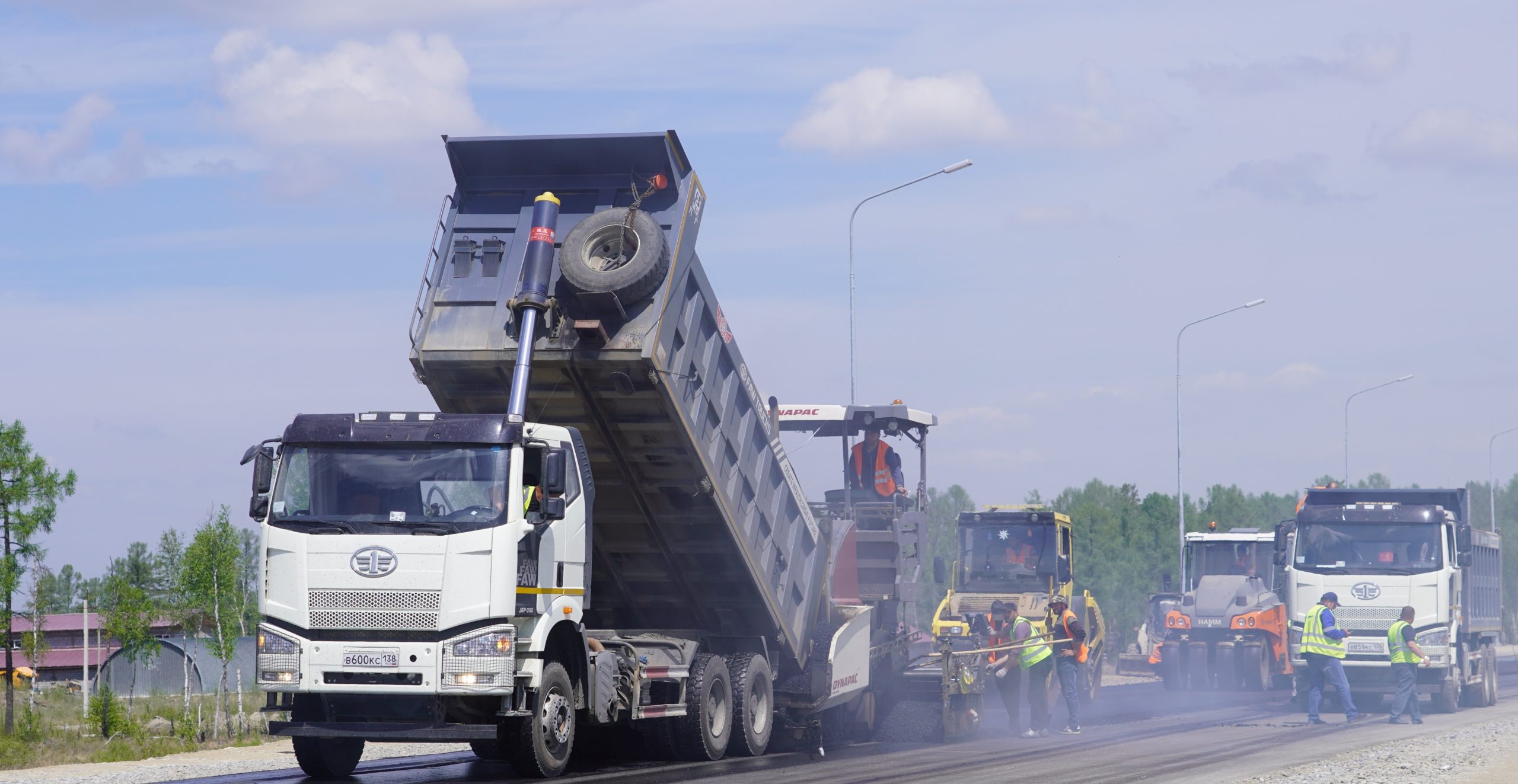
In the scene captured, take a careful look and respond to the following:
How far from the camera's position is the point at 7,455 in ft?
98.6

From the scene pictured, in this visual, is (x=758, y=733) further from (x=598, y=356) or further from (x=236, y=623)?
(x=236, y=623)

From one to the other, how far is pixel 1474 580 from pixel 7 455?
25.8 metres

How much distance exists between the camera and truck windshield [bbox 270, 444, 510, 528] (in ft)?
36.1

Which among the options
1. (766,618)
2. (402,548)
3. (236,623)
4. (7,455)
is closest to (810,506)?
(766,618)

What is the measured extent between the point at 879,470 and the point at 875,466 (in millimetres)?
88

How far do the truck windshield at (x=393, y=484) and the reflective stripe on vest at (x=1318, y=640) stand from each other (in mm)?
11992

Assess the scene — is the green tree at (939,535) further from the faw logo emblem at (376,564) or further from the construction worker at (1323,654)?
the faw logo emblem at (376,564)

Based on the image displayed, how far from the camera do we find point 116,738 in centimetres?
2170

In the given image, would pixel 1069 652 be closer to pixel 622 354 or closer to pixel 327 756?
pixel 622 354

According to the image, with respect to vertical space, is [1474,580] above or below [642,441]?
below

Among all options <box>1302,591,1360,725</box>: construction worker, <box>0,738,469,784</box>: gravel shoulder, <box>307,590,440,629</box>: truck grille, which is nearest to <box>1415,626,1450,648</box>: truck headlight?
<box>1302,591,1360,725</box>: construction worker

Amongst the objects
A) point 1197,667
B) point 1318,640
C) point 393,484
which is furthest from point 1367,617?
point 393,484

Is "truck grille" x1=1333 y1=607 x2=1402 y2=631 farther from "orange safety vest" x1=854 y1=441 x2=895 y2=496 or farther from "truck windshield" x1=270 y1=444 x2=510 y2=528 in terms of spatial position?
"truck windshield" x1=270 y1=444 x2=510 y2=528

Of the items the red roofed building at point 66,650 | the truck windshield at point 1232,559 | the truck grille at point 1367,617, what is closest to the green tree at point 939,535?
the truck windshield at point 1232,559
